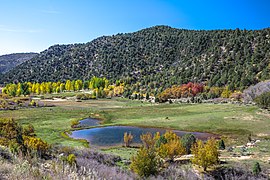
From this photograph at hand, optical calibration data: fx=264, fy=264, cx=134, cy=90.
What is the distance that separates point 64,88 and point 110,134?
13123 cm

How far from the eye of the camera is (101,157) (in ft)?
93.0

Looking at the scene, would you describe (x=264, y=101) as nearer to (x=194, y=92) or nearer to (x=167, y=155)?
(x=167, y=155)

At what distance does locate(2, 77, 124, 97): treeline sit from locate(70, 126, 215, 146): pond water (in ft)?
296

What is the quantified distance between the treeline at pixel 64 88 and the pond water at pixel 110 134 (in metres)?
90.2

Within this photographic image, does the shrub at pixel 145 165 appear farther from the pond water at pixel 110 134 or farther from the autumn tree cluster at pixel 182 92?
the autumn tree cluster at pixel 182 92

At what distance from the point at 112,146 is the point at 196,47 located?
166438 mm

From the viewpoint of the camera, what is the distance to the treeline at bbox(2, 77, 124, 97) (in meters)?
154

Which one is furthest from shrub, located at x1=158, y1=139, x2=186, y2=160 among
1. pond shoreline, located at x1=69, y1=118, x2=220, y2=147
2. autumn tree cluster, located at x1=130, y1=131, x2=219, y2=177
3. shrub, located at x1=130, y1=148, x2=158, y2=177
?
pond shoreline, located at x1=69, y1=118, x2=220, y2=147

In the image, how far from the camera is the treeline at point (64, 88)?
506 feet

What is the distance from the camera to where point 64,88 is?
179000 millimetres

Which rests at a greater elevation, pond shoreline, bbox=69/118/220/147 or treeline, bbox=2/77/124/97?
treeline, bbox=2/77/124/97

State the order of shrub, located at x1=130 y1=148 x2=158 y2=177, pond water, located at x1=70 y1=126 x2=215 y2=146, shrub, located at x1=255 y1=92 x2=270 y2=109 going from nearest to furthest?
shrub, located at x1=130 y1=148 x2=158 y2=177
pond water, located at x1=70 y1=126 x2=215 y2=146
shrub, located at x1=255 y1=92 x2=270 y2=109

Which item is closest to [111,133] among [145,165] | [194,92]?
[145,165]

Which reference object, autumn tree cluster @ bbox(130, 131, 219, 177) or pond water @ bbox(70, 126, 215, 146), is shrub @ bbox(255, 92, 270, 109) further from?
autumn tree cluster @ bbox(130, 131, 219, 177)
